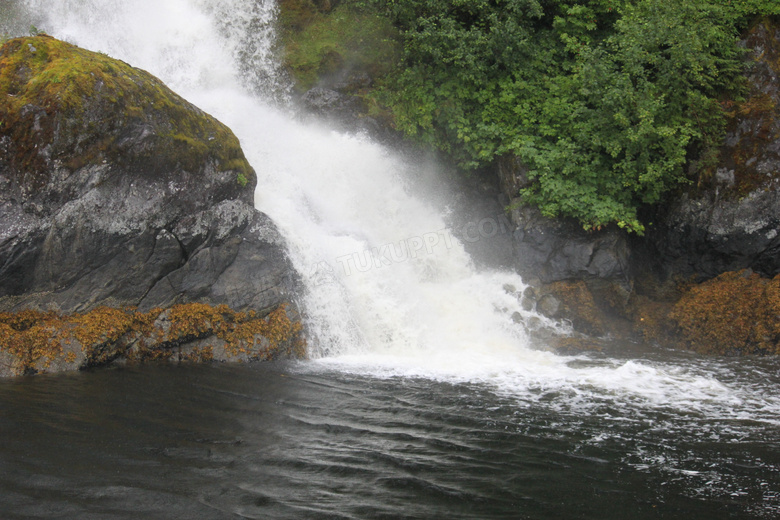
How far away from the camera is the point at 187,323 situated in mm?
9008

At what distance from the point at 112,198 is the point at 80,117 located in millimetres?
1314

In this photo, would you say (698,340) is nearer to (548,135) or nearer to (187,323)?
(548,135)

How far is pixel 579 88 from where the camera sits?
35.7ft

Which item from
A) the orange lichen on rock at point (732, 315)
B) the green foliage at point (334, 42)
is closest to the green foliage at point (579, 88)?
the green foliage at point (334, 42)

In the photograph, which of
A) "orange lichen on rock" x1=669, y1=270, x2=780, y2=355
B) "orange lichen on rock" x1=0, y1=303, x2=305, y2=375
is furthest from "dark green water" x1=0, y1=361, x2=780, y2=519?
"orange lichen on rock" x1=669, y1=270, x2=780, y2=355

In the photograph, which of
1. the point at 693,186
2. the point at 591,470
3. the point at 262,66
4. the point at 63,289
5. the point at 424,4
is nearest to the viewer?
the point at 591,470

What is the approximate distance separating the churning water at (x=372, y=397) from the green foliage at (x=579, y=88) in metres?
1.89

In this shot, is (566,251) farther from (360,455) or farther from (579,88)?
(360,455)

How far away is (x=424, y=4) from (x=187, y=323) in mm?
8017

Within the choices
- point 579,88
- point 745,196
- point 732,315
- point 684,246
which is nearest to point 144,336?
point 579,88

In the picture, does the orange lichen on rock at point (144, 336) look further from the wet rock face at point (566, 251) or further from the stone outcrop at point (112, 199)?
the wet rock face at point (566, 251)

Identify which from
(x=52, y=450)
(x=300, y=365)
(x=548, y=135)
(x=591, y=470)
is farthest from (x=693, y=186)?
(x=52, y=450)

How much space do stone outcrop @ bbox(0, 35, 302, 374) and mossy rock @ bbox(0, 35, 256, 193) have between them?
16 millimetres

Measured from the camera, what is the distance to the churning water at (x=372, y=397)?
460 centimetres
